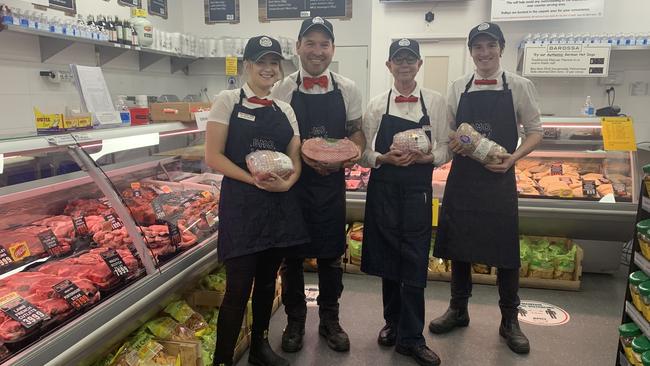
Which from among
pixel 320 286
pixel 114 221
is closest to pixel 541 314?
pixel 320 286

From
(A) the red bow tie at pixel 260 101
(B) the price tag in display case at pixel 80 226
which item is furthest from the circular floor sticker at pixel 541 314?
(B) the price tag in display case at pixel 80 226

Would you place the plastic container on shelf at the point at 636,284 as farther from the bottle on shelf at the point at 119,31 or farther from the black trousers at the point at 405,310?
the bottle on shelf at the point at 119,31

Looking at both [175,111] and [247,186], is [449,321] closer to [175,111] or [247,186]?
[247,186]

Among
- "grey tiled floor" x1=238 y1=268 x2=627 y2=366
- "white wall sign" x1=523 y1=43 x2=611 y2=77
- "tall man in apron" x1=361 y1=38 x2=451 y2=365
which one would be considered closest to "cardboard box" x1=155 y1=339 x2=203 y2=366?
"grey tiled floor" x1=238 y1=268 x2=627 y2=366

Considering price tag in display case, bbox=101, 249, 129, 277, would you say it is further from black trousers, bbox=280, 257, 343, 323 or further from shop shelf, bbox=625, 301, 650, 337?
shop shelf, bbox=625, 301, 650, 337

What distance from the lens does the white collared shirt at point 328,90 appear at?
2785mm

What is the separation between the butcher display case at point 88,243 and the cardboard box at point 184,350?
0.61ft

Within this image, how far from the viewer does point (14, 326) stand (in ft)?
5.70

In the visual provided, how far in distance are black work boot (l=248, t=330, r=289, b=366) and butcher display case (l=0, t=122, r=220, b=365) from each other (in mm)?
512

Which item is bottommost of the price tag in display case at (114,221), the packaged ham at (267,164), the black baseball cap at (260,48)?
the price tag in display case at (114,221)

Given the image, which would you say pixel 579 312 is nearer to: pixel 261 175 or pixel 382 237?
pixel 382 237

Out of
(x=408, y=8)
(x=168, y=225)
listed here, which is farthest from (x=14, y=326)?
→ (x=408, y=8)

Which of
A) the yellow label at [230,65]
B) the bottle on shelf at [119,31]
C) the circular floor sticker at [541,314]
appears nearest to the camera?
the circular floor sticker at [541,314]

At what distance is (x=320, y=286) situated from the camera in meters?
3.05
